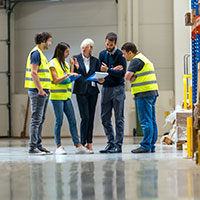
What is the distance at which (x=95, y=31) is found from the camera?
531 inches

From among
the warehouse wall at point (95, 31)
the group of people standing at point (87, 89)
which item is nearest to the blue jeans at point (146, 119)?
the group of people standing at point (87, 89)

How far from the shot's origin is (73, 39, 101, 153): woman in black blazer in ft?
21.0

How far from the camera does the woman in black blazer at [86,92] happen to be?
21.0ft

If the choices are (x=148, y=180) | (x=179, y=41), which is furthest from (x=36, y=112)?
(x=179, y=41)

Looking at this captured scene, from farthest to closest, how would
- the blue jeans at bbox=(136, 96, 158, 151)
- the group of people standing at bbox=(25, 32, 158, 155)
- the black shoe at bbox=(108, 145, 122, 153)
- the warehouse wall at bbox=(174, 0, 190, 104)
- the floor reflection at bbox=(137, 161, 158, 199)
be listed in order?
the warehouse wall at bbox=(174, 0, 190, 104) < the black shoe at bbox=(108, 145, 122, 153) < the blue jeans at bbox=(136, 96, 158, 151) < the group of people standing at bbox=(25, 32, 158, 155) < the floor reflection at bbox=(137, 161, 158, 199)

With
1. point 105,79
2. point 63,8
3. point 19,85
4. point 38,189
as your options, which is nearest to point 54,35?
point 63,8

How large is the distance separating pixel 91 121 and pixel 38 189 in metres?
3.35

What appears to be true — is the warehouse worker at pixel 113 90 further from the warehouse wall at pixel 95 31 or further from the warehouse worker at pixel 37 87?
the warehouse wall at pixel 95 31

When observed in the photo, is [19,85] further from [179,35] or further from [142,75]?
[142,75]

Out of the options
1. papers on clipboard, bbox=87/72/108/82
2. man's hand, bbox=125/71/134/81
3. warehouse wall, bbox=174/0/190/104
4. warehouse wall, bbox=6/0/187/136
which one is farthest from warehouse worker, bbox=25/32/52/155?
warehouse wall, bbox=6/0/187/136

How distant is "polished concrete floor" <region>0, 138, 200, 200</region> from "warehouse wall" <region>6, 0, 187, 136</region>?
8.03 meters

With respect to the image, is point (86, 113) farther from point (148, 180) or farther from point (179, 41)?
point (179, 41)

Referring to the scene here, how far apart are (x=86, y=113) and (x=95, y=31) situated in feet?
24.4

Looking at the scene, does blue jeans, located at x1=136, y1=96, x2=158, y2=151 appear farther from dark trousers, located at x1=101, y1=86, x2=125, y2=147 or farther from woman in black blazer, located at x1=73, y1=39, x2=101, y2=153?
woman in black blazer, located at x1=73, y1=39, x2=101, y2=153
